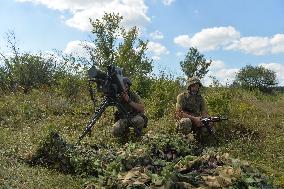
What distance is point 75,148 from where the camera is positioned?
721 cm

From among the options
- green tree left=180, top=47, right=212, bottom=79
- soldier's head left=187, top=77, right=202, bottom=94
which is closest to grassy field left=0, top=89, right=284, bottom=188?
soldier's head left=187, top=77, right=202, bottom=94

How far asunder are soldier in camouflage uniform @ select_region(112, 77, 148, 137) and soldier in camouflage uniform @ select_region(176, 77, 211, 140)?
0.76 metres

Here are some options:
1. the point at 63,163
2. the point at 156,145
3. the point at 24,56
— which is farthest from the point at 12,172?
the point at 24,56

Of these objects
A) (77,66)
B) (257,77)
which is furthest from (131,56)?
(257,77)

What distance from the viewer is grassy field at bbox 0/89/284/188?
641cm

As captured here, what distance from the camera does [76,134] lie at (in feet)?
33.0

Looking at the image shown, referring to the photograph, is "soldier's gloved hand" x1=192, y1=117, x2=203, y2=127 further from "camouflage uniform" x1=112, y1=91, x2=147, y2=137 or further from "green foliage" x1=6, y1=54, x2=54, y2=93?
"green foliage" x1=6, y1=54, x2=54, y2=93

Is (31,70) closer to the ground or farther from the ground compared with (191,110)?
farther from the ground

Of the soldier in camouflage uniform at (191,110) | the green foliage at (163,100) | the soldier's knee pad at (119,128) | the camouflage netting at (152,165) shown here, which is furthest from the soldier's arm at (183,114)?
the green foliage at (163,100)

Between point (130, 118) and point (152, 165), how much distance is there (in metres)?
2.85

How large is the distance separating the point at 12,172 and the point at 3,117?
648 centimetres

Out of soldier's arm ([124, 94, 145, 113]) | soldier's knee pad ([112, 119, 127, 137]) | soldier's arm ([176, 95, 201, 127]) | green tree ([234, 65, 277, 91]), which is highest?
green tree ([234, 65, 277, 91])

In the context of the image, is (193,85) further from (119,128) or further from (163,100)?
(163,100)

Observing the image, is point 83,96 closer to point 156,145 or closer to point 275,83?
point 156,145
